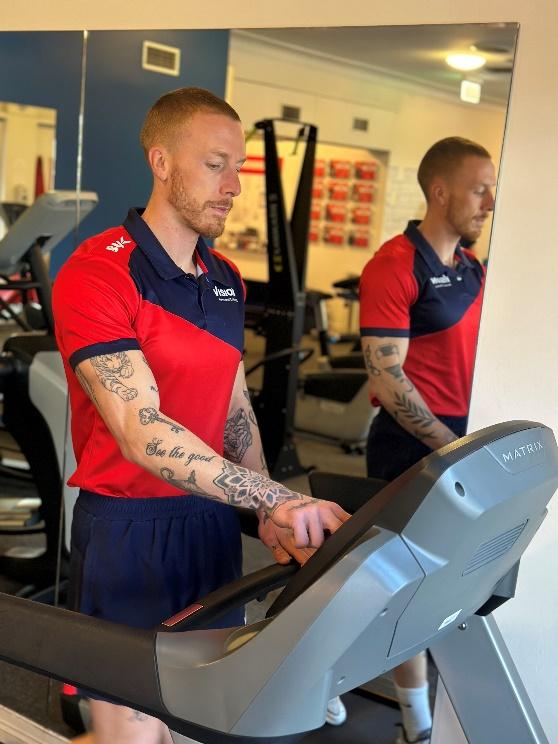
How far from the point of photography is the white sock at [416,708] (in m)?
2.56

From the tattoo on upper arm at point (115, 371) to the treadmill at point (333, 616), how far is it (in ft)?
1.52

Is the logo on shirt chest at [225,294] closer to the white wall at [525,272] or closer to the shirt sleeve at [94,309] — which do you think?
the shirt sleeve at [94,309]

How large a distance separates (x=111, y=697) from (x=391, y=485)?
1.58 feet

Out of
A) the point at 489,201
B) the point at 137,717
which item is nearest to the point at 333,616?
the point at 137,717

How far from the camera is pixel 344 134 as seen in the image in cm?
237

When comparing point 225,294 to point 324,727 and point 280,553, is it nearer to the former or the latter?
point 280,553

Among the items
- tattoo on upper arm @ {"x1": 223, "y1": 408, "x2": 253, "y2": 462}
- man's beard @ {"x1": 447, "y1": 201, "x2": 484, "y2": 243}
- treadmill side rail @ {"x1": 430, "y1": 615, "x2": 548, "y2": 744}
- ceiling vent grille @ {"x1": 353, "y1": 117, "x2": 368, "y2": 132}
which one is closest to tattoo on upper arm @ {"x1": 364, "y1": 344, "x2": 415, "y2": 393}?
man's beard @ {"x1": 447, "y1": 201, "x2": 484, "y2": 243}

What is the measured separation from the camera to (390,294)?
2352 mm

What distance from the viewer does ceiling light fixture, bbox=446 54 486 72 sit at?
2.12 meters

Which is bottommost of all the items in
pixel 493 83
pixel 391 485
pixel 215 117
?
pixel 391 485

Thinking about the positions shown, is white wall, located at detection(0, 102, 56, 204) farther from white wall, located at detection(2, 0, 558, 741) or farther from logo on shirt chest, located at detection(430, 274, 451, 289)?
logo on shirt chest, located at detection(430, 274, 451, 289)

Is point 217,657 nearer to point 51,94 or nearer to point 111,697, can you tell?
point 111,697

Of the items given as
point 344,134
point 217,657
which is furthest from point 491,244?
point 217,657

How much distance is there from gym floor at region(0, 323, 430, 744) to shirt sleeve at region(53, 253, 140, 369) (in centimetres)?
64
